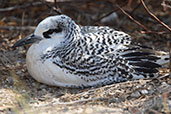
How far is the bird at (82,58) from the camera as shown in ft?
15.1

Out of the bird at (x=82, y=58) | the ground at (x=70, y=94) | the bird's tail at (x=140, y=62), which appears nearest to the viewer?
the ground at (x=70, y=94)

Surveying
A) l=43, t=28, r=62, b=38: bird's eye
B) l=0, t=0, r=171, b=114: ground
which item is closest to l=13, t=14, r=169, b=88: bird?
l=43, t=28, r=62, b=38: bird's eye

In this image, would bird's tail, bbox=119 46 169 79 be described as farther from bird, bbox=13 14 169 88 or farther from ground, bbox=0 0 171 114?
ground, bbox=0 0 171 114

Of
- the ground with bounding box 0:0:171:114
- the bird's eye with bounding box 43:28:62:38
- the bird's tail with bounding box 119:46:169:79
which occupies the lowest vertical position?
the ground with bounding box 0:0:171:114

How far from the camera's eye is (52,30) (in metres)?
4.78

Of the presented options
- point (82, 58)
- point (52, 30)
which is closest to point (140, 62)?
point (82, 58)

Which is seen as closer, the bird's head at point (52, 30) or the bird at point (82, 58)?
the bird at point (82, 58)

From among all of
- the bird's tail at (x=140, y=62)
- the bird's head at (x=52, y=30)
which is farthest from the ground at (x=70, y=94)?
the bird's head at (x=52, y=30)

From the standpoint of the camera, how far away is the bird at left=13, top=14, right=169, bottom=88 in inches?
181

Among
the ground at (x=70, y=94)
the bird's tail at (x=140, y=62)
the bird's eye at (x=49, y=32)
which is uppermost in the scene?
the bird's eye at (x=49, y=32)

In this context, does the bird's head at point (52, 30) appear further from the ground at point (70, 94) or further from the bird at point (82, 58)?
the ground at point (70, 94)

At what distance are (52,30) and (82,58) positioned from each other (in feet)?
1.84

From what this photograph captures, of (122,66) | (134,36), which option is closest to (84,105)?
(122,66)

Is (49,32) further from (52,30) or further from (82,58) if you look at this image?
(82,58)
